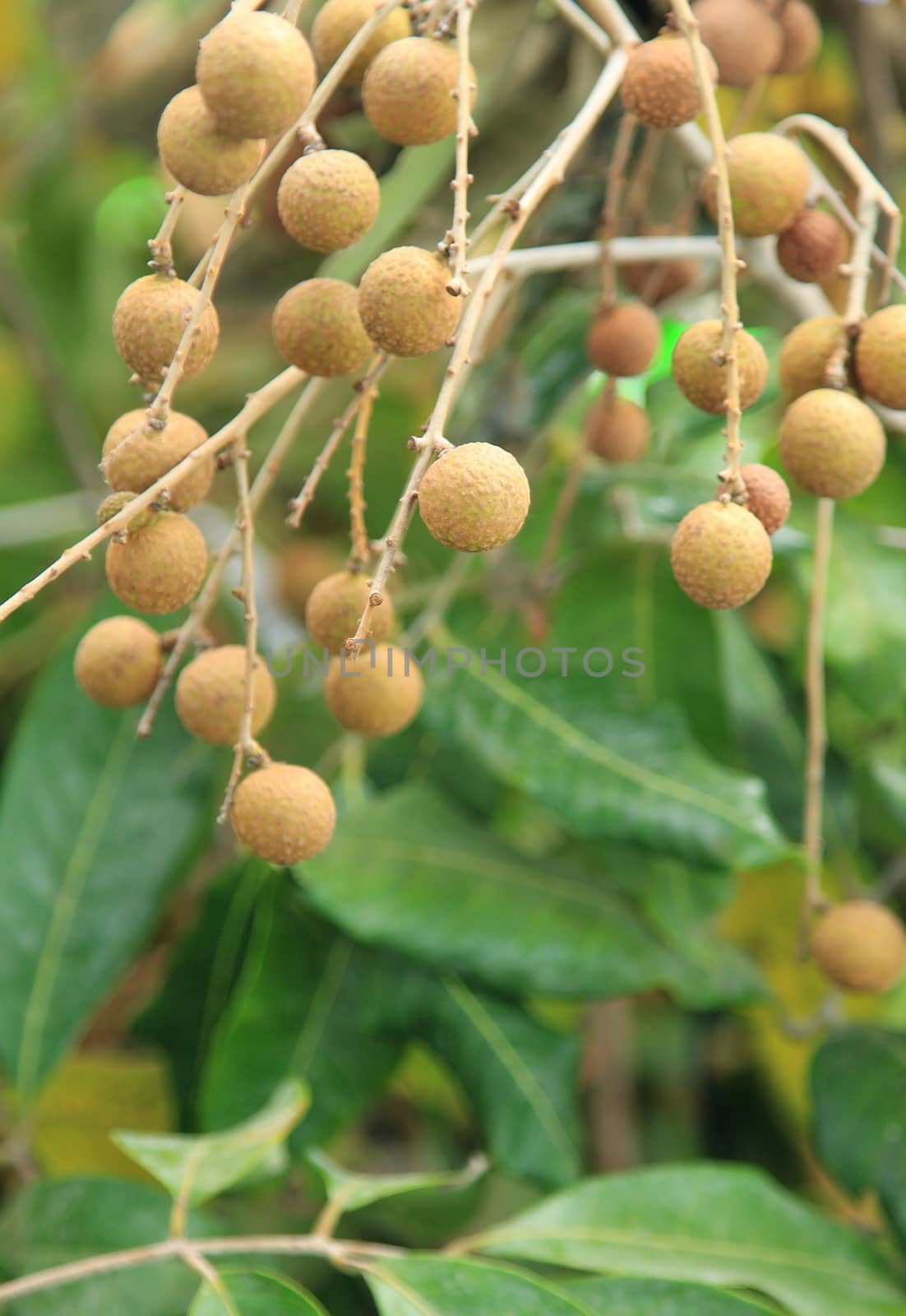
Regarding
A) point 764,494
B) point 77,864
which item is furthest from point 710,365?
point 77,864

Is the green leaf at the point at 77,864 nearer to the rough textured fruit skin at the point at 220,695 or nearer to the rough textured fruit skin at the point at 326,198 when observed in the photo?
the rough textured fruit skin at the point at 220,695

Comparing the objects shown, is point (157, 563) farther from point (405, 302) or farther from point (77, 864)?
point (77, 864)

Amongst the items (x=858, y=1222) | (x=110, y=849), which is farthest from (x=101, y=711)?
(x=858, y=1222)

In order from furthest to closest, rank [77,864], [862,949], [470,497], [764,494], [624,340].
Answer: [77,864] < [862,949] < [624,340] < [764,494] < [470,497]

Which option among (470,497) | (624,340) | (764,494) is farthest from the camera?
(624,340)

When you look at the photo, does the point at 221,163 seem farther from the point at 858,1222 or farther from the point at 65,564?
the point at 858,1222

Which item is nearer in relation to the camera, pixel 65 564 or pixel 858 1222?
pixel 65 564
